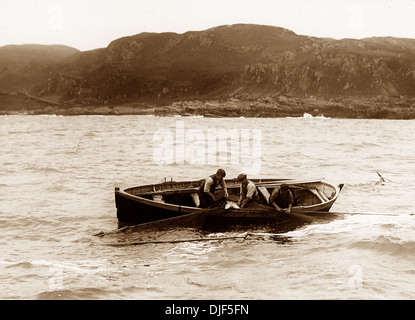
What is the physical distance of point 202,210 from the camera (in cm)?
1605

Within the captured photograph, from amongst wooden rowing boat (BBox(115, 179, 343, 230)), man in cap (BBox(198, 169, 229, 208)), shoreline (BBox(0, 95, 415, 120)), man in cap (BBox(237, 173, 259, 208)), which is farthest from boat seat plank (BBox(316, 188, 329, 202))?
shoreline (BBox(0, 95, 415, 120))

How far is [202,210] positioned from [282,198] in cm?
302

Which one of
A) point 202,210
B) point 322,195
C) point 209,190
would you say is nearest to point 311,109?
point 322,195

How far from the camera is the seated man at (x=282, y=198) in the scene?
648 inches

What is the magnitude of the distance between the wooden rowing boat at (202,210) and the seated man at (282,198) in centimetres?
26

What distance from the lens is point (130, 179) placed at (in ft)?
99.0

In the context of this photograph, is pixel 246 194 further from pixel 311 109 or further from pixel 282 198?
pixel 311 109

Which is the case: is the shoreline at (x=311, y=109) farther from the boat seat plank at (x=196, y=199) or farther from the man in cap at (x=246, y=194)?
the man in cap at (x=246, y=194)

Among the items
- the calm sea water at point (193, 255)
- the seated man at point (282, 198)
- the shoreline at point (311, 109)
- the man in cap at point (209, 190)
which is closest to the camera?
the calm sea water at point (193, 255)

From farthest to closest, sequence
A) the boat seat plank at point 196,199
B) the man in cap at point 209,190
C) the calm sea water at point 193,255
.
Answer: the boat seat plank at point 196,199, the man in cap at point 209,190, the calm sea water at point 193,255

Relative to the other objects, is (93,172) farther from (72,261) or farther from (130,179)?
(72,261)

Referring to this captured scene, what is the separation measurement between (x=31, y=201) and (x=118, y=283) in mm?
12901

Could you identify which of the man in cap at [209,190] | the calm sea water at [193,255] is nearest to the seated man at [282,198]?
the calm sea water at [193,255]
